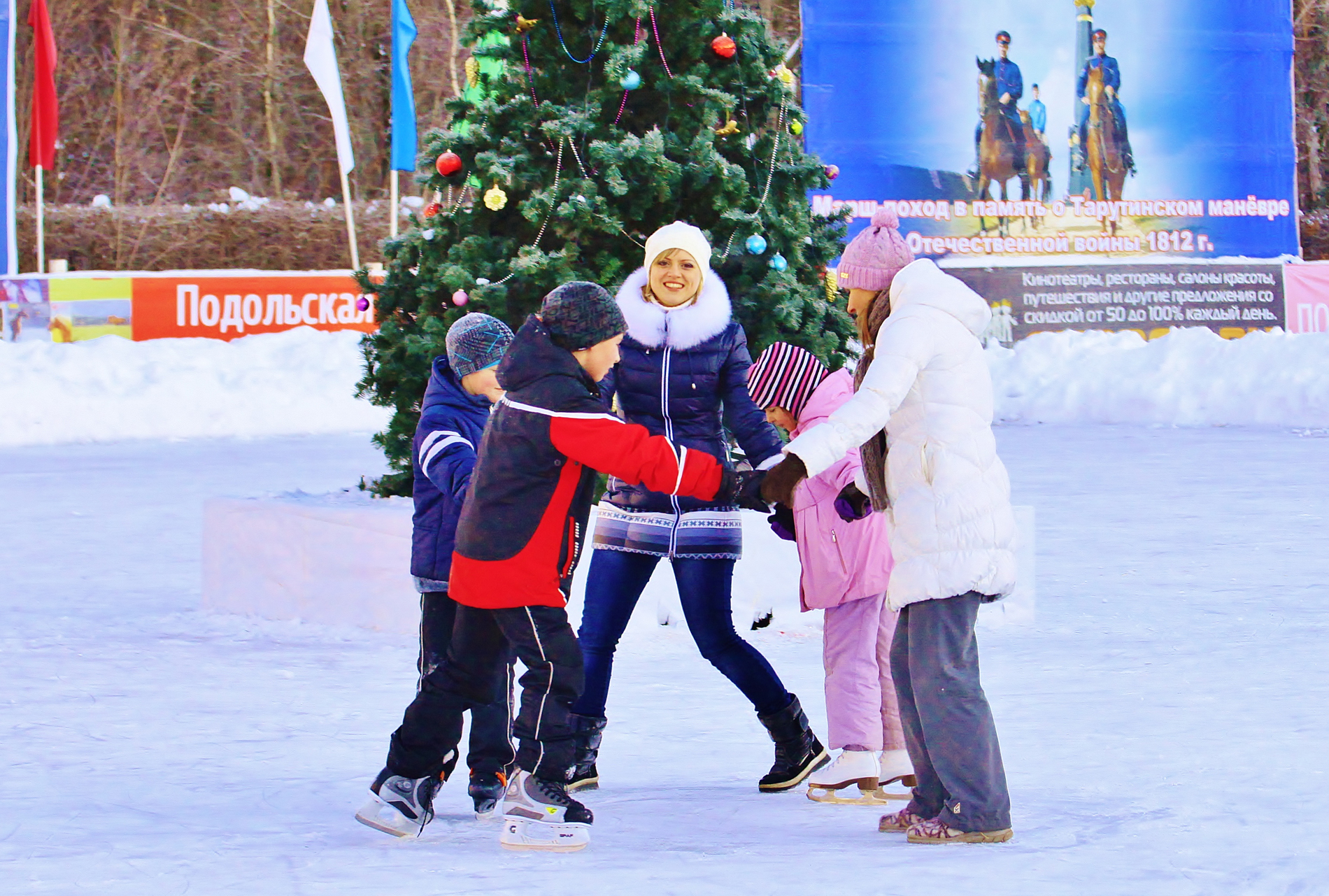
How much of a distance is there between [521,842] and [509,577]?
55cm

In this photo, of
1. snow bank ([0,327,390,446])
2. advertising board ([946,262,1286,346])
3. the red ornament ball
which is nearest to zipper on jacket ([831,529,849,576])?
the red ornament ball

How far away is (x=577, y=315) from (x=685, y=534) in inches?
31.5

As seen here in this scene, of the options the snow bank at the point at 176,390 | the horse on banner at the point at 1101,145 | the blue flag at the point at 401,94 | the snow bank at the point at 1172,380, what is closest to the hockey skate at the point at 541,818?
the snow bank at the point at 176,390

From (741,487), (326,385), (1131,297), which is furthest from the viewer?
(1131,297)

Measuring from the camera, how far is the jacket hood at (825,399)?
4164mm

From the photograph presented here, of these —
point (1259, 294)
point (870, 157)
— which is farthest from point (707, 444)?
point (1259, 294)

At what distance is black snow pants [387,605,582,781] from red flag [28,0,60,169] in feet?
56.8

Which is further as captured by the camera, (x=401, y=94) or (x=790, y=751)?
(x=401, y=94)

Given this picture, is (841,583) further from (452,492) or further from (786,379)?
(452,492)

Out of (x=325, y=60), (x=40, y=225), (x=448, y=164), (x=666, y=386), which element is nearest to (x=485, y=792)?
(x=666, y=386)

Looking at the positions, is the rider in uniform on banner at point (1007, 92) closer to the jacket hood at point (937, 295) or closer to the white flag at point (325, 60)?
the white flag at point (325, 60)

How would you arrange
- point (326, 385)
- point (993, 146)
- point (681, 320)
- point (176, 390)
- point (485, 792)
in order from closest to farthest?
point (485, 792), point (681, 320), point (176, 390), point (326, 385), point (993, 146)

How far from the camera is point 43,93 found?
19953 mm

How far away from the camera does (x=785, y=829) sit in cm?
387
